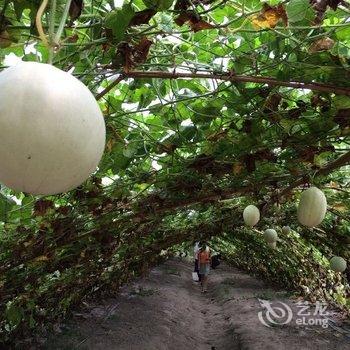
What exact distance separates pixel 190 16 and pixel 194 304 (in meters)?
10.2

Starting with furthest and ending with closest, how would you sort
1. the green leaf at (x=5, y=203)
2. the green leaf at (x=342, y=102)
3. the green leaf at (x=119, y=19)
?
the green leaf at (x=5, y=203), the green leaf at (x=342, y=102), the green leaf at (x=119, y=19)

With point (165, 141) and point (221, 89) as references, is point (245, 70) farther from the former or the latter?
point (165, 141)

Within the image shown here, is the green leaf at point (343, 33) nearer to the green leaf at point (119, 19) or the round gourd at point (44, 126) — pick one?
the green leaf at point (119, 19)

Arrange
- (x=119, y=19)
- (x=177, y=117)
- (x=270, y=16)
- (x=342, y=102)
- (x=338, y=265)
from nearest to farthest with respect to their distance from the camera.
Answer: (x=119, y=19) < (x=270, y=16) < (x=342, y=102) < (x=177, y=117) < (x=338, y=265)

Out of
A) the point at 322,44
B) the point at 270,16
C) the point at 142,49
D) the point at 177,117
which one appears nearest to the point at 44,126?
the point at 142,49

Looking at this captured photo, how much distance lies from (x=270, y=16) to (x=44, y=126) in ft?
3.16

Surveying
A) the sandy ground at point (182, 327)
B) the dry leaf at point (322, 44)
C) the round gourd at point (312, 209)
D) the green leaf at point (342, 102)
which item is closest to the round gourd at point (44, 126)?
the dry leaf at point (322, 44)

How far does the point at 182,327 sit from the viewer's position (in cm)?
795

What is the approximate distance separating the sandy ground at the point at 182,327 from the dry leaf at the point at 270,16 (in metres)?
5.02

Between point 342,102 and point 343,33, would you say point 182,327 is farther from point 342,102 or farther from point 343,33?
point 343,33

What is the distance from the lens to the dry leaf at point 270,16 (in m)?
1.50

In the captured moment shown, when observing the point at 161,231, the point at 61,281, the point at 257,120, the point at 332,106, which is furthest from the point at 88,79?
the point at 161,231

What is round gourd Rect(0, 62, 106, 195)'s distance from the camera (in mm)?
832

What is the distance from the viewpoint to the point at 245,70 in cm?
199
